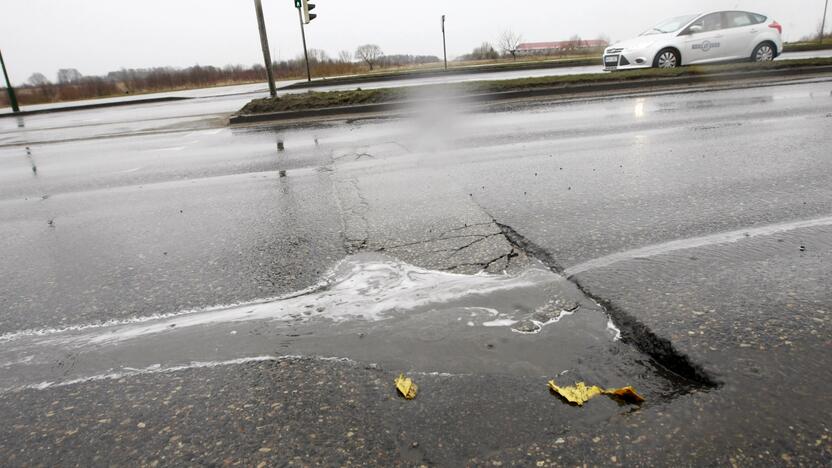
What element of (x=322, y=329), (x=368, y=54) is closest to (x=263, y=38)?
(x=322, y=329)

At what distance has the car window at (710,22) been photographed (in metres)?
14.2

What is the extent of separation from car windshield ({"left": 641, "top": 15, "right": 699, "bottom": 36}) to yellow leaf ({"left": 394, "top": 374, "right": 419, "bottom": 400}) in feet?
51.4

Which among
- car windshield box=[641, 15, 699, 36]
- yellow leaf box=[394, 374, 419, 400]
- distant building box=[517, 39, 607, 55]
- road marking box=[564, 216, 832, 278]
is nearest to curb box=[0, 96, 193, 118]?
car windshield box=[641, 15, 699, 36]

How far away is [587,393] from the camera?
75.7 inches

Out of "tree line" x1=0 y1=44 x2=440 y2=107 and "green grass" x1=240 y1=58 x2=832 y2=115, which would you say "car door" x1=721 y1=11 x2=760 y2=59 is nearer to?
"green grass" x1=240 y1=58 x2=832 y2=115

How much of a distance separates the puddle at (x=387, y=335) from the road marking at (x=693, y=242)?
27 centimetres

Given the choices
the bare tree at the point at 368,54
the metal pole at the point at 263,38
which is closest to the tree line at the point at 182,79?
the bare tree at the point at 368,54

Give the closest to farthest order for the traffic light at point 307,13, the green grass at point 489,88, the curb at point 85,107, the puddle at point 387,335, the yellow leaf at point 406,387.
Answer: the yellow leaf at point 406,387, the puddle at point 387,335, the green grass at point 489,88, the traffic light at point 307,13, the curb at point 85,107

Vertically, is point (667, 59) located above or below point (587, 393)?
above

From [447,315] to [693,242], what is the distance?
1.81 m

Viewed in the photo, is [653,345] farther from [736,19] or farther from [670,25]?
[736,19]

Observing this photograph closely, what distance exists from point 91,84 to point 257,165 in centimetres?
3912

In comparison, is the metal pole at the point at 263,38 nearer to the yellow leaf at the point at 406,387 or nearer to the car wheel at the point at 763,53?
the yellow leaf at the point at 406,387

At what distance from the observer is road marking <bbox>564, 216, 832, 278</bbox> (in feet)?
9.96
